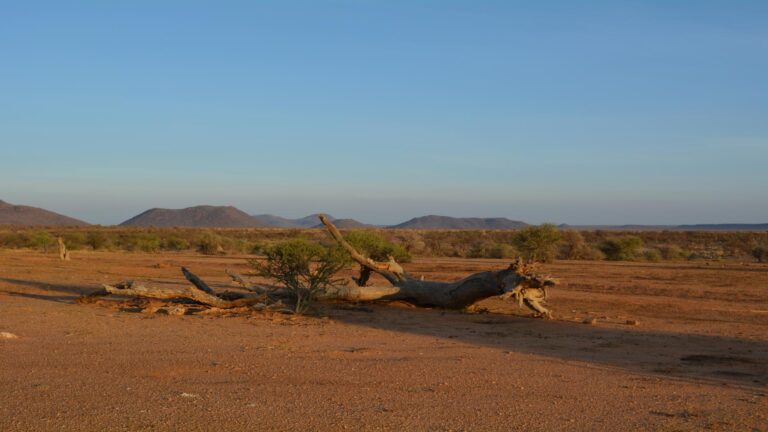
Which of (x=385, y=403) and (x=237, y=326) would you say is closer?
(x=385, y=403)

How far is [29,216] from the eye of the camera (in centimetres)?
18112

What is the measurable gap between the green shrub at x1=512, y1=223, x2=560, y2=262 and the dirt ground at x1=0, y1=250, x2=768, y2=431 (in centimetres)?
1957

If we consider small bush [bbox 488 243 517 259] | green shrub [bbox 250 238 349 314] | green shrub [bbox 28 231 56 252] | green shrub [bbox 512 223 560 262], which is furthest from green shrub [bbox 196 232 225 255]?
green shrub [bbox 250 238 349 314]

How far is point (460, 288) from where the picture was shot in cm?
1717

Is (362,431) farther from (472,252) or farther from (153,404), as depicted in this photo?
(472,252)

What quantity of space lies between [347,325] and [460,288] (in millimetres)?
3446

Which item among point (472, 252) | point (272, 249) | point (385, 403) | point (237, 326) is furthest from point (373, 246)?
point (472, 252)

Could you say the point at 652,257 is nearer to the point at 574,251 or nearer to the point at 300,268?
the point at 574,251

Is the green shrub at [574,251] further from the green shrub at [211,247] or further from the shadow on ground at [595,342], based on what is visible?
the shadow on ground at [595,342]

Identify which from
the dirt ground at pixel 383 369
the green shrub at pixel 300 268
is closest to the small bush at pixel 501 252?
the dirt ground at pixel 383 369

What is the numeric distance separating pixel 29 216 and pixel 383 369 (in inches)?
7513

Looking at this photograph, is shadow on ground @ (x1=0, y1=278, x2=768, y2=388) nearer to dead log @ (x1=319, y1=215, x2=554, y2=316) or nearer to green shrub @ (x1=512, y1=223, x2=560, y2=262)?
dead log @ (x1=319, y1=215, x2=554, y2=316)

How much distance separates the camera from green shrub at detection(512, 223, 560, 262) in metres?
38.3

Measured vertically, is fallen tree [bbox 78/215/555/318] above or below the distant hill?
below
